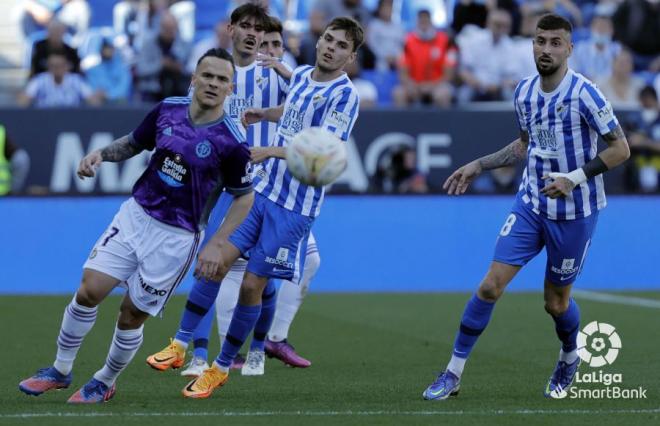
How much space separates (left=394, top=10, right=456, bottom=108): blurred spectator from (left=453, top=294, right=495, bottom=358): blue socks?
32.8 ft

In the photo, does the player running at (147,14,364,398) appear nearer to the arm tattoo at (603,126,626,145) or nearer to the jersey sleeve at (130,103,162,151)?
the jersey sleeve at (130,103,162,151)

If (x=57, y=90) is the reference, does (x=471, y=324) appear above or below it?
above

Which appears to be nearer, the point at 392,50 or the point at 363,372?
the point at 363,372

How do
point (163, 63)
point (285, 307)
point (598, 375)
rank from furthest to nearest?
point (163, 63), point (285, 307), point (598, 375)

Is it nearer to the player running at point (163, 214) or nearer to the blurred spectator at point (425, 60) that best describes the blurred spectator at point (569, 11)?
the blurred spectator at point (425, 60)

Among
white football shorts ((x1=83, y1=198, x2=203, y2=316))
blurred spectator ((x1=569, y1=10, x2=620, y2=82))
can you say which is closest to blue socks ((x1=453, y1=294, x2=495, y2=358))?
white football shorts ((x1=83, y1=198, x2=203, y2=316))

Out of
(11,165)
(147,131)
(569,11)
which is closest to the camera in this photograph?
(147,131)

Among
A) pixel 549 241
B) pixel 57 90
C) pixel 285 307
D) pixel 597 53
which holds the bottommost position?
pixel 285 307

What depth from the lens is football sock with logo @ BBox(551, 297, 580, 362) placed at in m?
8.34

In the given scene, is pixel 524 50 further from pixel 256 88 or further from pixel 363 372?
pixel 363 372

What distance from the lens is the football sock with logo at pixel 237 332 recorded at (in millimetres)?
8320

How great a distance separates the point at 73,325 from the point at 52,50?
10.6 metres

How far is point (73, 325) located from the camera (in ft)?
24.7

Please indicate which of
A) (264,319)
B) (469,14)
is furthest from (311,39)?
(264,319)
